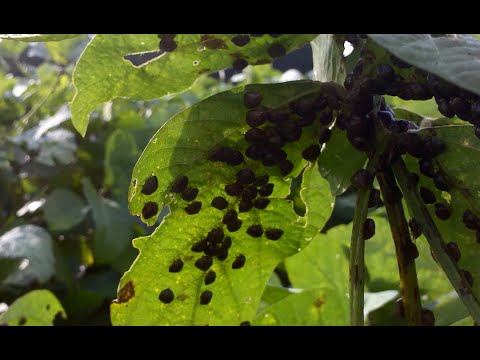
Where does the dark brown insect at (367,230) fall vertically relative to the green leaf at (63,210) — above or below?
above

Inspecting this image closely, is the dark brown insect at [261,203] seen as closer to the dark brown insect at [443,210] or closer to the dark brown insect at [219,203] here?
the dark brown insect at [219,203]

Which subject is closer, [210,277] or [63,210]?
[210,277]

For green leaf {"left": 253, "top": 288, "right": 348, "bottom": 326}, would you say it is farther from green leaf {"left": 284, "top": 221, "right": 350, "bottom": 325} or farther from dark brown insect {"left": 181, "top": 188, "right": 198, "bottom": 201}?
dark brown insect {"left": 181, "top": 188, "right": 198, "bottom": 201}

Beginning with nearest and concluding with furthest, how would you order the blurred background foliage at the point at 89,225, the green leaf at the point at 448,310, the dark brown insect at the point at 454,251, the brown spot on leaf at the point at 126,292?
the dark brown insect at the point at 454,251, the brown spot on leaf at the point at 126,292, the green leaf at the point at 448,310, the blurred background foliage at the point at 89,225

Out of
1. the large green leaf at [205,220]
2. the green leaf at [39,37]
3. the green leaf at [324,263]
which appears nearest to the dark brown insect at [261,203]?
the large green leaf at [205,220]

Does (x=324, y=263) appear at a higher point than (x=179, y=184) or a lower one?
lower

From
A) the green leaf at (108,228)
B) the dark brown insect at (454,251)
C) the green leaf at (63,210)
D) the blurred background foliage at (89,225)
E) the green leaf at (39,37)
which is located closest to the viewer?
the green leaf at (39,37)

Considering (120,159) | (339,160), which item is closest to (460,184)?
(339,160)

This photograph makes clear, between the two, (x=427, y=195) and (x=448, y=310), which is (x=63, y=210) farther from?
(x=427, y=195)
